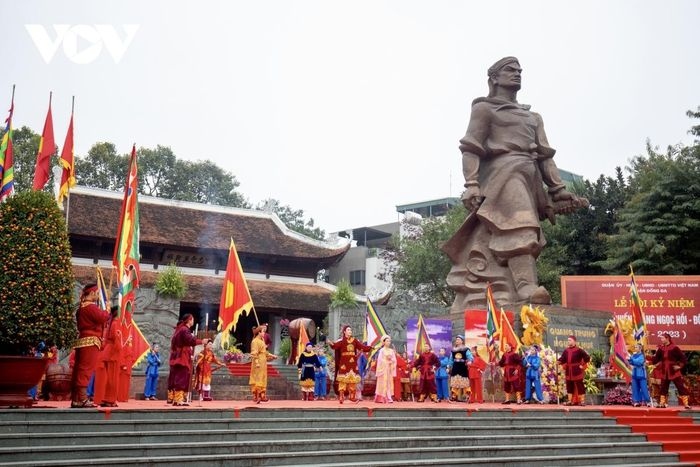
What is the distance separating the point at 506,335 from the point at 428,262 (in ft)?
47.5

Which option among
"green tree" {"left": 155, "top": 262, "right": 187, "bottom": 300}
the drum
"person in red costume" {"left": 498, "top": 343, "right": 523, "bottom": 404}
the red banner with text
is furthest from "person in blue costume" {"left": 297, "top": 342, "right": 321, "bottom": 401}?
the red banner with text

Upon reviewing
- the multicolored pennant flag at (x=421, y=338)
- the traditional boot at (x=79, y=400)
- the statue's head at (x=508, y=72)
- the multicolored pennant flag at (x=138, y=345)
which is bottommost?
the traditional boot at (x=79, y=400)

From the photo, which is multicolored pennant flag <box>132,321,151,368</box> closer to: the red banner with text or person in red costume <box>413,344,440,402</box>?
person in red costume <box>413,344,440,402</box>

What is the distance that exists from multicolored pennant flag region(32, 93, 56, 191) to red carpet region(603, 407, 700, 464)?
1174cm

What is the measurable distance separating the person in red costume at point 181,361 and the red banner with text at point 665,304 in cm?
1535

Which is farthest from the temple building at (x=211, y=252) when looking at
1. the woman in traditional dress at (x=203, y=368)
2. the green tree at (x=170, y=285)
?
the woman in traditional dress at (x=203, y=368)

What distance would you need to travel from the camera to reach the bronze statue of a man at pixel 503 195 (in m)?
15.9

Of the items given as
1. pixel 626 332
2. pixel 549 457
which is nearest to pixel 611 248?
pixel 626 332

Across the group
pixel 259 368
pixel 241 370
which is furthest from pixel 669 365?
pixel 241 370

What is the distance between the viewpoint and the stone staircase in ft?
22.5

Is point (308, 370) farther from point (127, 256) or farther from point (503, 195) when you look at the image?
point (503, 195)

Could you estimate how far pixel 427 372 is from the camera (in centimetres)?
1348

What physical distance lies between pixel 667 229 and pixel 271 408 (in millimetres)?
18874

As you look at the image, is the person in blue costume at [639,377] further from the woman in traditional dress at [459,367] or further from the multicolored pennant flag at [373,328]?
the multicolored pennant flag at [373,328]
